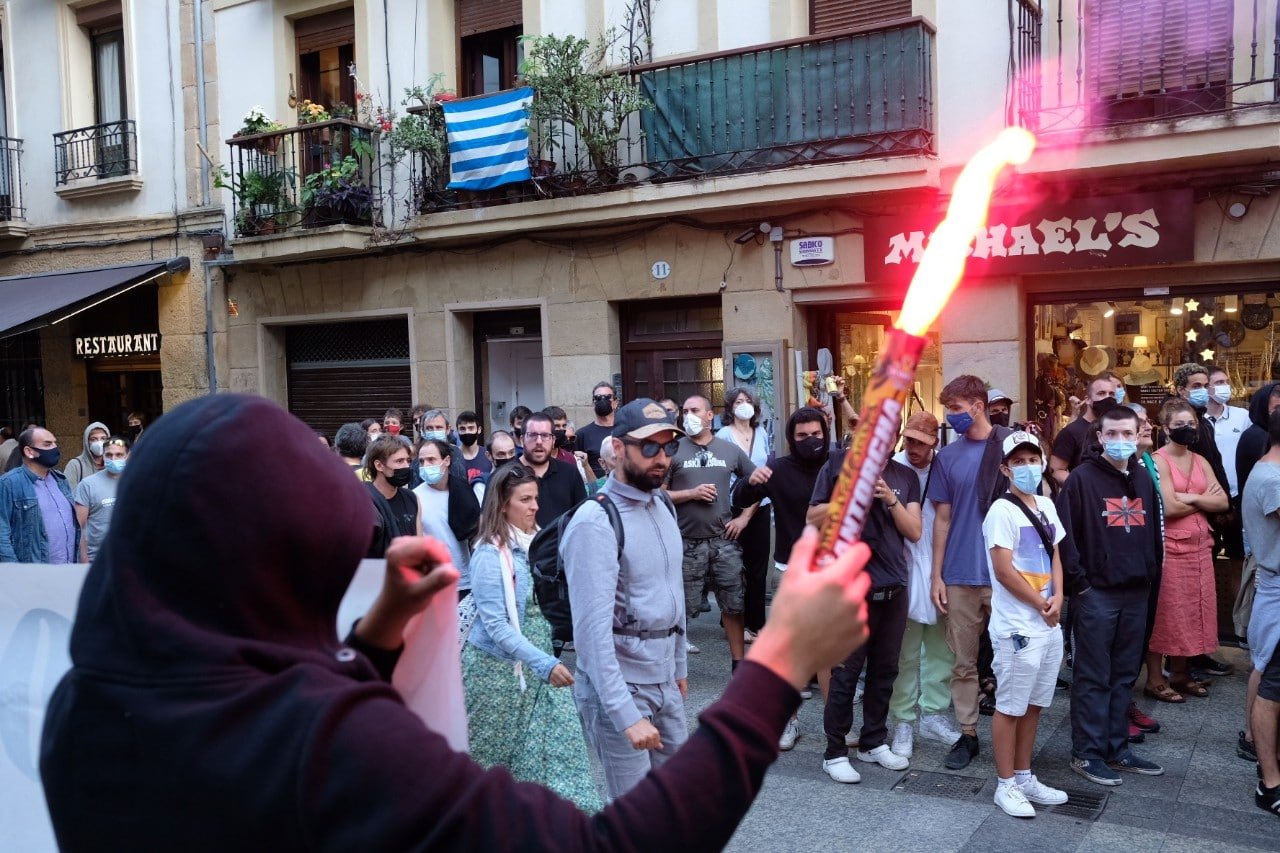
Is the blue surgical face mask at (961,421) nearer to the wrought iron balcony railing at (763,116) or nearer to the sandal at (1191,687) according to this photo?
the sandal at (1191,687)

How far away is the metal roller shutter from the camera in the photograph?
48.2 ft

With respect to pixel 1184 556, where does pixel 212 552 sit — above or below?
above

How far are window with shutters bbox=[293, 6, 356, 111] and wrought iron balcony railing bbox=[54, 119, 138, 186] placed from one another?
295 cm

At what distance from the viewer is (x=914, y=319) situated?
57.9 inches

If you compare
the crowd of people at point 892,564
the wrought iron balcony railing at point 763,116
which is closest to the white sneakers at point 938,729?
the crowd of people at point 892,564

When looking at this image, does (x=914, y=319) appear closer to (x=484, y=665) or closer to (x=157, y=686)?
(x=157, y=686)

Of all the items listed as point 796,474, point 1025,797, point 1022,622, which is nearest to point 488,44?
point 796,474

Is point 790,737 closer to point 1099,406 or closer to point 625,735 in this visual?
point 625,735

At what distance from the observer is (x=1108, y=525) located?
5766 millimetres

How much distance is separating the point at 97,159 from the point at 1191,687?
15.7 meters

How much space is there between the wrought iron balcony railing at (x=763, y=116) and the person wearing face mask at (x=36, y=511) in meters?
5.91

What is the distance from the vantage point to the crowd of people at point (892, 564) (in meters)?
4.37

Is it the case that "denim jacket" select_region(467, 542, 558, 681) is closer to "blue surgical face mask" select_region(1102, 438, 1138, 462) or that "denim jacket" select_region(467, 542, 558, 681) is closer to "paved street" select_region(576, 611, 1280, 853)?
"paved street" select_region(576, 611, 1280, 853)

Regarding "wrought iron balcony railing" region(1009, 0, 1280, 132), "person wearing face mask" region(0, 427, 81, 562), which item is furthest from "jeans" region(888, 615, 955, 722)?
"person wearing face mask" region(0, 427, 81, 562)
